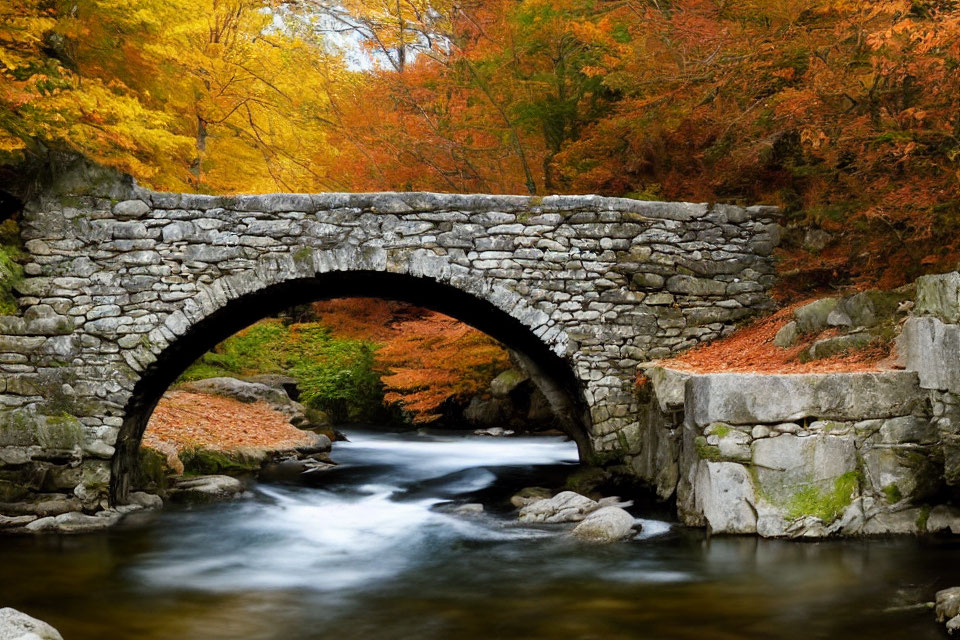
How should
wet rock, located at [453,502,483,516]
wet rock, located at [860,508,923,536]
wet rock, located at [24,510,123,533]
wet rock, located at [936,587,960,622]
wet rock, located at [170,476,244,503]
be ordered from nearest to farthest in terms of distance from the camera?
wet rock, located at [936,587,960,622] < wet rock, located at [860,508,923,536] < wet rock, located at [24,510,123,533] < wet rock, located at [453,502,483,516] < wet rock, located at [170,476,244,503]

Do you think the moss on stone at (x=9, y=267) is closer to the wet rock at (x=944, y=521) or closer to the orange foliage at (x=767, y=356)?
the orange foliage at (x=767, y=356)

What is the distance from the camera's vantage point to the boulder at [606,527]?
6895mm

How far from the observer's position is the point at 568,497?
321 inches

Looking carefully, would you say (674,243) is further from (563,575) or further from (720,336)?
(563,575)

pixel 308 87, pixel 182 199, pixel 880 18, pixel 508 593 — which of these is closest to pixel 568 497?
pixel 508 593

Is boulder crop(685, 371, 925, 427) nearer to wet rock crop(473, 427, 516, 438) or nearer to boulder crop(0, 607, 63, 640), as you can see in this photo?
boulder crop(0, 607, 63, 640)

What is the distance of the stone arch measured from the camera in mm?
7691

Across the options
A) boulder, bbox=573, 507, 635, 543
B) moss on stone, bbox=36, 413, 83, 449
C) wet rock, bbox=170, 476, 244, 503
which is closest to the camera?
boulder, bbox=573, 507, 635, 543

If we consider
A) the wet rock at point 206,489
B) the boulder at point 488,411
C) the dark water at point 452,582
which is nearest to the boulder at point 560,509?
the dark water at point 452,582

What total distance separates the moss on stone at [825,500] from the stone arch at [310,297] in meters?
2.53

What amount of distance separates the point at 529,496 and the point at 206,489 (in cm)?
355

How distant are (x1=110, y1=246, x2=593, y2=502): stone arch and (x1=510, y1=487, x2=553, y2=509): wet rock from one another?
0.69 metres

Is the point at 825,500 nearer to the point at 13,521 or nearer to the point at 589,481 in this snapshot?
the point at 589,481

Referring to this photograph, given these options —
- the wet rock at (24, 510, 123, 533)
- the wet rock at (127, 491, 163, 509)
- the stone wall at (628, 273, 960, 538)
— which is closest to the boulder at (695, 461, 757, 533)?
the stone wall at (628, 273, 960, 538)
